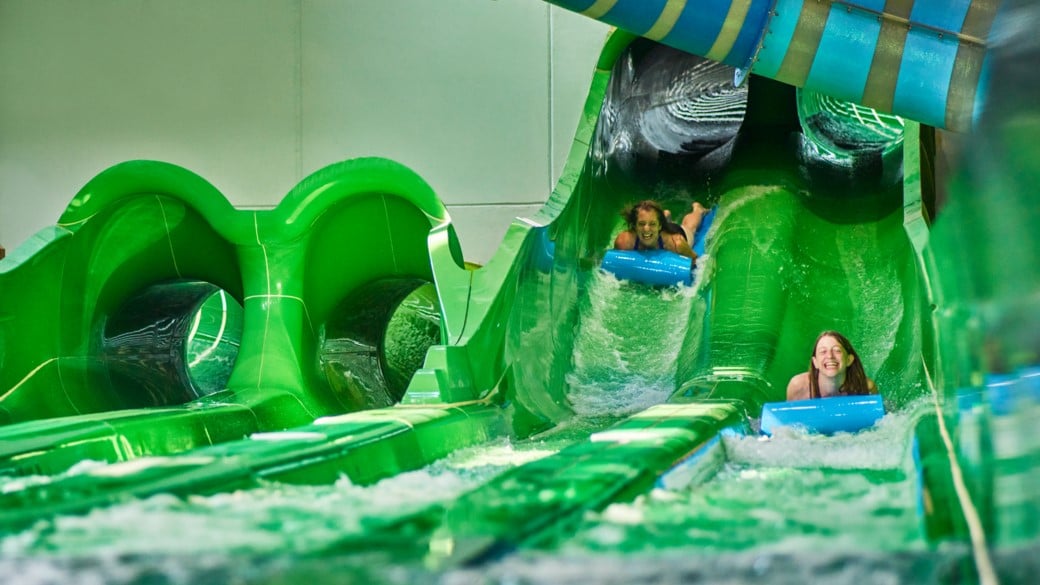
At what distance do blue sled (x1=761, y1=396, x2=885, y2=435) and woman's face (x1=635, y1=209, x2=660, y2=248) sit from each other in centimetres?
175

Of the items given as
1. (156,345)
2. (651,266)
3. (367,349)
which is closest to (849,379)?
(651,266)

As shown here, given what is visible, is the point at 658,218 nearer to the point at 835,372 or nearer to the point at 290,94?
the point at 835,372

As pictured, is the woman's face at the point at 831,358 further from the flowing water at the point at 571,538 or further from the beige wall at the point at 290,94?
the beige wall at the point at 290,94

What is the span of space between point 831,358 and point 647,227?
1.41 metres

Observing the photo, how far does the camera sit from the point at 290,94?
6.88 m

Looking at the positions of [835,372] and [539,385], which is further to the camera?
[539,385]

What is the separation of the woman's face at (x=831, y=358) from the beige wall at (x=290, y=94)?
3.48 m

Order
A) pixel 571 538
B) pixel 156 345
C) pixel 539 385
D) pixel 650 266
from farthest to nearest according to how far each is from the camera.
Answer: pixel 156 345
pixel 650 266
pixel 539 385
pixel 571 538

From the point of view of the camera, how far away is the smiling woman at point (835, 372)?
3254 mm

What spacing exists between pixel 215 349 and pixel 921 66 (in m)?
3.65

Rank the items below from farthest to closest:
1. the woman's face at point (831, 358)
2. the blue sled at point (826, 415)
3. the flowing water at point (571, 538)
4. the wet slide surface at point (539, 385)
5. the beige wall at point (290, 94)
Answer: the beige wall at point (290, 94)
the woman's face at point (831, 358)
the blue sled at point (826, 415)
the wet slide surface at point (539, 385)
the flowing water at point (571, 538)

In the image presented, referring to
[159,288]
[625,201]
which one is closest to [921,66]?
[625,201]

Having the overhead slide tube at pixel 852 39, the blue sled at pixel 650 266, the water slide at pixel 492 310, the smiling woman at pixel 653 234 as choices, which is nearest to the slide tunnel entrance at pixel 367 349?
the water slide at pixel 492 310

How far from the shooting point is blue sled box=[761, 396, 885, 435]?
9.10 ft
